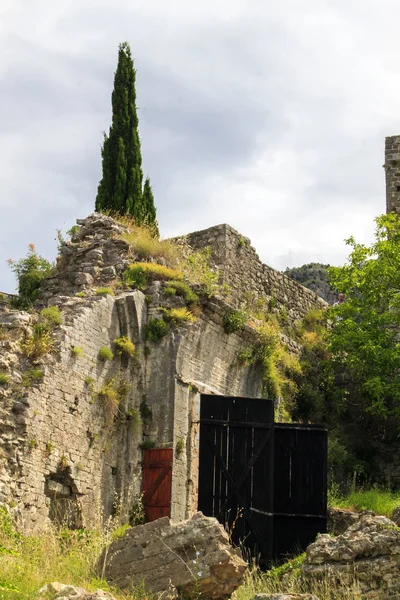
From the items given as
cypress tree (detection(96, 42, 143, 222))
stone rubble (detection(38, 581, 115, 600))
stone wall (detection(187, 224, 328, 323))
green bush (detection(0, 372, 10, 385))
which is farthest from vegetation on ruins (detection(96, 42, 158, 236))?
stone rubble (detection(38, 581, 115, 600))

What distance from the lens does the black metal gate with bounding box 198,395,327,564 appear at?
65.4 ft

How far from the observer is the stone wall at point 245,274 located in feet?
83.9

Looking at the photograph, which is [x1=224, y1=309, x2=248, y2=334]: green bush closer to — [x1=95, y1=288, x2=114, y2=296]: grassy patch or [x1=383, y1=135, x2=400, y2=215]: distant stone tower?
[x1=95, y1=288, x2=114, y2=296]: grassy patch

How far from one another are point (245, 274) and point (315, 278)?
60.8ft

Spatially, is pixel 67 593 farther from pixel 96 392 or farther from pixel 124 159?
pixel 124 159

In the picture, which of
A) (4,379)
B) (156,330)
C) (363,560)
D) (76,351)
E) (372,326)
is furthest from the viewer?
(372,326)

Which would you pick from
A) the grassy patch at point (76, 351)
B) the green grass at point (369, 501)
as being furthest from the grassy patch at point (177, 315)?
the green grass at point (369, 501)

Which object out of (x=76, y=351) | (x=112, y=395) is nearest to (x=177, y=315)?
(x=112, y=395)

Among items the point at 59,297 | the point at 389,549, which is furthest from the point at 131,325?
the point at 389,549

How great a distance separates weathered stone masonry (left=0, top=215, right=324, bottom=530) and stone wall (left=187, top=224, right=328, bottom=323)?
2.86 m

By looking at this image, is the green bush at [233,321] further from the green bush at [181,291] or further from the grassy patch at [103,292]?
the grassy patch at [103,292]

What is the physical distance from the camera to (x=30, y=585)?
12.6 m

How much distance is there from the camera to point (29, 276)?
72.5 ft

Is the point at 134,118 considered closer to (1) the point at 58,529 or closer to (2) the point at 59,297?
(2) the point at 59,297
